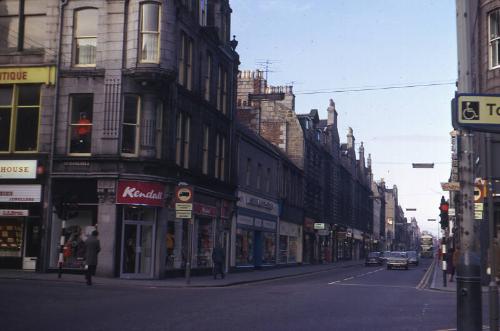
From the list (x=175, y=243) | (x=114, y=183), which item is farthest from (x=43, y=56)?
(x=175, y=243)

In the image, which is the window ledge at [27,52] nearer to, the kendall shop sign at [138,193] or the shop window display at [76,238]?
the kendall shop sign at [138,193]

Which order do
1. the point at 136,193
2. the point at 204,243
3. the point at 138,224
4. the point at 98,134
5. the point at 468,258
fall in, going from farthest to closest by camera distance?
the point at 204,243 → the point at 138,224 → the point at 98,134 → the point at 136,193 → the point at 468,258

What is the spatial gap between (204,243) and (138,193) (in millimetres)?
8228

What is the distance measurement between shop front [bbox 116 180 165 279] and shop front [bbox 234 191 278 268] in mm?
11451

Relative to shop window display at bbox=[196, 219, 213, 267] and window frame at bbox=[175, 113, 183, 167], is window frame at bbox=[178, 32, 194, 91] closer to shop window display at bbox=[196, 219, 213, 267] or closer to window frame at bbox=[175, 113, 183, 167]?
window frame at bbox=[175, 113, 183, 167]

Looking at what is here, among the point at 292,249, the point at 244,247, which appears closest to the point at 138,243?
the point at 244,247

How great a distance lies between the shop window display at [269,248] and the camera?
147 feet

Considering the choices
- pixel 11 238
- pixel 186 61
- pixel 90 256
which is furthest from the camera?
pixel 186 61

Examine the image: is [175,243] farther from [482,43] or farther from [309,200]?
[309,200]

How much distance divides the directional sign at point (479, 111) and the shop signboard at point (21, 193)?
22.2 meters

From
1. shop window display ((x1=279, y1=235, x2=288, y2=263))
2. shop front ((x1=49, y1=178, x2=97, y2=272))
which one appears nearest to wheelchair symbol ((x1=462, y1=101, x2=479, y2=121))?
shop front ((x1=49, y1=178, x2=97, y2=272))

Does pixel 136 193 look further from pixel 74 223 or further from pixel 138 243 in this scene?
pixel 74 223

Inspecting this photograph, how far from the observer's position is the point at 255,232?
142 feet

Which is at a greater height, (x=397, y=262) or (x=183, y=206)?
(x=183, y=206)
